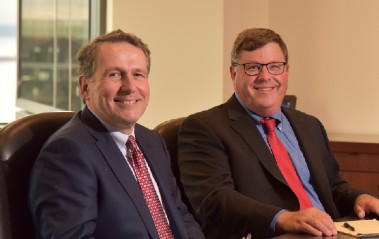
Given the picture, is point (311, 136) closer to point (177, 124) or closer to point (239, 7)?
point (177, 124)

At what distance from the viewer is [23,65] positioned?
16.0 ft

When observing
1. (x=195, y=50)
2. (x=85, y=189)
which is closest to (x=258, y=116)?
(x=85, y=189)

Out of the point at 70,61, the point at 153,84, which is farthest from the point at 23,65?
the point at 153,84

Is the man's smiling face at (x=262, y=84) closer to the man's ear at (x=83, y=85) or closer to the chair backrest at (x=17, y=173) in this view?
the man's ear at (x=83, y=85)

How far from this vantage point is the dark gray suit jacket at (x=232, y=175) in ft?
8.83

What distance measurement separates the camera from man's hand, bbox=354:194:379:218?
2.68 metres

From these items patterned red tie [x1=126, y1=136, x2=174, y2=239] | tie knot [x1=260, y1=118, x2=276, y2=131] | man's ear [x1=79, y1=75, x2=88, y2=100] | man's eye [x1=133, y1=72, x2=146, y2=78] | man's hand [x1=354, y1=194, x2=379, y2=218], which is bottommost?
man's hand [x1=354, y1=194, x2=379, y2=218]

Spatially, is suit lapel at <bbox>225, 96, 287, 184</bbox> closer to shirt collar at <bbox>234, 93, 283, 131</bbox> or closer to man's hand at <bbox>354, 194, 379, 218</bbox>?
shirt collar at <bbox>234, 93, 283, 131</bbox>

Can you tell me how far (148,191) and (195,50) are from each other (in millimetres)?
2593

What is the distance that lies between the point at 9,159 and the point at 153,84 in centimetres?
275

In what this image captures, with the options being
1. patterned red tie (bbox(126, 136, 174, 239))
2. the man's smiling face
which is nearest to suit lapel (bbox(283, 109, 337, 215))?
the man's smiling face

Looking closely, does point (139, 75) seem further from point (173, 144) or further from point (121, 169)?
point (173, 144)

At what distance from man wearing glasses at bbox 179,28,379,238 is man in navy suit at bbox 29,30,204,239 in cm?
21

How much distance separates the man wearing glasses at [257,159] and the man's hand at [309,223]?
0.38 feet
